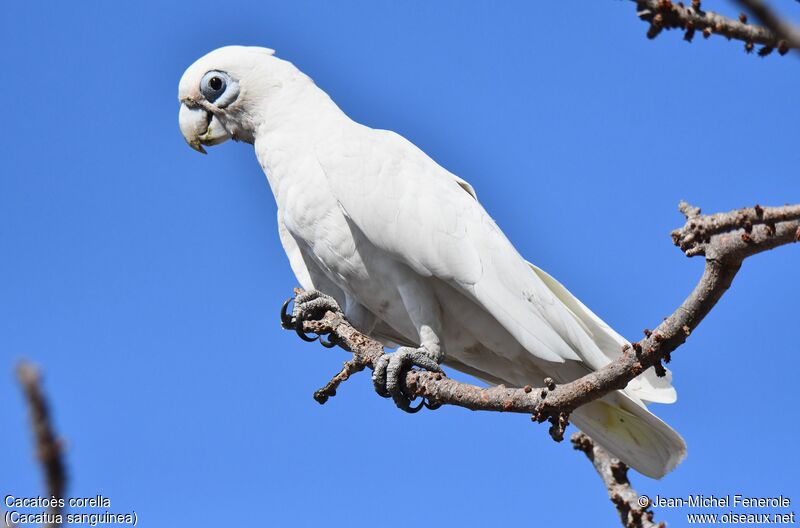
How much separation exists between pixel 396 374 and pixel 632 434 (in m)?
1.28

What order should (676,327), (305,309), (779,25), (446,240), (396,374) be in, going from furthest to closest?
1. (305,309)
2. (446,240)
3. (396,374)
4. (676,327)
5. (779,25)

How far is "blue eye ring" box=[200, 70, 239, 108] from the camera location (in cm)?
496

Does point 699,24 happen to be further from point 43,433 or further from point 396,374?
point 396,374

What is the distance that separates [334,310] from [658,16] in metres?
2.97

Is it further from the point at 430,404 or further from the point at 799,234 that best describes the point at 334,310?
the point at 799,234

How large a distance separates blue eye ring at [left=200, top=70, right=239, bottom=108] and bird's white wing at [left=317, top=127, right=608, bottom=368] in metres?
0.74

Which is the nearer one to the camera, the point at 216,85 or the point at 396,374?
the point at 396,374

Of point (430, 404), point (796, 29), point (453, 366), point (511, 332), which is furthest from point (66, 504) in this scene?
point (453, 366)

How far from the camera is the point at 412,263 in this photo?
426 cm

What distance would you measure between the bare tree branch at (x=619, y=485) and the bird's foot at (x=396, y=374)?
3.36 ft

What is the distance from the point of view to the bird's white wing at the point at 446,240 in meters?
4.20

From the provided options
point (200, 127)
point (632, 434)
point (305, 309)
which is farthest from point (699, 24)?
point (200, 127)

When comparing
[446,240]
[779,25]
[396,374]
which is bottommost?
[779,25]

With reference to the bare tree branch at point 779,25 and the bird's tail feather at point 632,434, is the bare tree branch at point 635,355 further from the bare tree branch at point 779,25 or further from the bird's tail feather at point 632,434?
the bare tree branch at point 779,25
